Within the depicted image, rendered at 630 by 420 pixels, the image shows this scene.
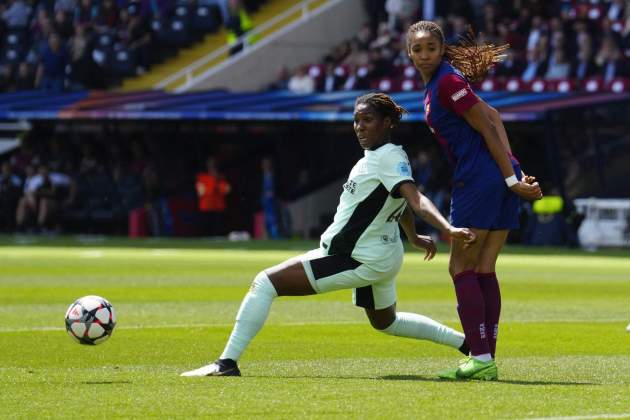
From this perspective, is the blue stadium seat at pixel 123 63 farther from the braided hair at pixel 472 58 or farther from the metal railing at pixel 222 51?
the braided hair at pixel 472 58

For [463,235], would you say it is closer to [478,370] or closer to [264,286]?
[478,370]

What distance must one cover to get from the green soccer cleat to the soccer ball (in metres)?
2.43

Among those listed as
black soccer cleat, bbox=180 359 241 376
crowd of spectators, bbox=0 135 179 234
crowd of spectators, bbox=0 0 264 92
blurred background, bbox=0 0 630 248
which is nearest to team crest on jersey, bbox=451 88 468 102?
black soccer cleat, bbox=180 359 241 376

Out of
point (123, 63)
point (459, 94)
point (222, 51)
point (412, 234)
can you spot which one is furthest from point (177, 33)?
point (459, 94)

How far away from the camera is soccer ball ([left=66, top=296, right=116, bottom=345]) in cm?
977

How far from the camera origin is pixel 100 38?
39625 mm

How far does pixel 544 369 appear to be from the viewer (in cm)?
970

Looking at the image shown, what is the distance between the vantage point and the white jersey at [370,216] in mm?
8953

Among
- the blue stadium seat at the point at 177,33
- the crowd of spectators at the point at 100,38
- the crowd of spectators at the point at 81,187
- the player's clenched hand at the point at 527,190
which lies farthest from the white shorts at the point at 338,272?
the blue stadium seat at the point at 177,33

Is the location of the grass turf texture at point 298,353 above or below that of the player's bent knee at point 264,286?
below

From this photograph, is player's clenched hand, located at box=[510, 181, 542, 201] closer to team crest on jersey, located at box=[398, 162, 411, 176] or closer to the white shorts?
team crest on jersey, located at box=[398, 162, 411, 176]

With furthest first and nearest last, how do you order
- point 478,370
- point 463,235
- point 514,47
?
point 514,47
point 478,370
point 463,235

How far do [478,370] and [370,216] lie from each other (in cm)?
113

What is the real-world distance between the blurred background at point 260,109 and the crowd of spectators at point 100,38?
5 cm
